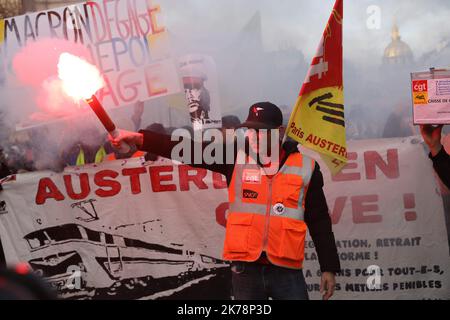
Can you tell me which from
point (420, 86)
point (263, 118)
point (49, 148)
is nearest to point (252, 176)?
point (263, 118)

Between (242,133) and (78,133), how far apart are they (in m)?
1.96

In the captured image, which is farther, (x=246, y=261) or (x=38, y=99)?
(x=38, y=99)

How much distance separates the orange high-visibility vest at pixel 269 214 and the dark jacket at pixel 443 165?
1.56m

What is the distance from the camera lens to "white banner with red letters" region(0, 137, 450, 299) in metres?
4.78

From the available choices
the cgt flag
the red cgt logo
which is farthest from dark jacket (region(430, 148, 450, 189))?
the cgt flag

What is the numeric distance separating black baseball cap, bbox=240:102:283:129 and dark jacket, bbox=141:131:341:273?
0.16 meters

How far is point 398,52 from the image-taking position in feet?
19.6

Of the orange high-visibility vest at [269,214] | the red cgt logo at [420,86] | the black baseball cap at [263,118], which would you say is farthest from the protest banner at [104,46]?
the red cgt logo at [420,86]

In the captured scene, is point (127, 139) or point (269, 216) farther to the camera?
point (269, 216)

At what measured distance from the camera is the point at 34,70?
15.8 feet

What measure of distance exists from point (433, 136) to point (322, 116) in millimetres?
1138

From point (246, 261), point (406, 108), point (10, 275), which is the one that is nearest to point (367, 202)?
point (406, 108)

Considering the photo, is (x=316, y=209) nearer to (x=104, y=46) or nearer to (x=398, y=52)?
(x=104, y=46)

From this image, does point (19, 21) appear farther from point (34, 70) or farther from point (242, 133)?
point (242, 133)
